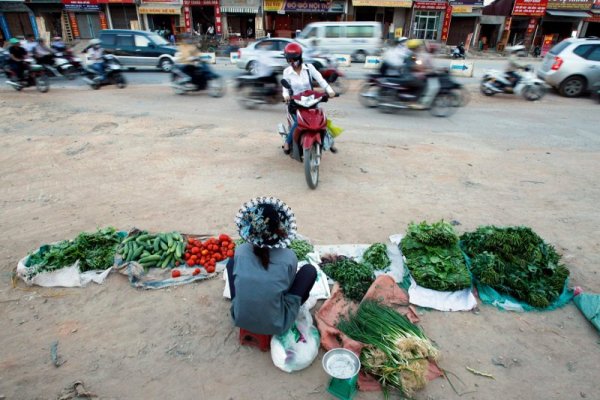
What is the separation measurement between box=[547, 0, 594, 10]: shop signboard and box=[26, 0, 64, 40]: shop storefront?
116ft

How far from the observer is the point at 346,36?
18531 millimetres

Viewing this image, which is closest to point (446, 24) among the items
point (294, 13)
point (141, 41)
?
point (294, 13)

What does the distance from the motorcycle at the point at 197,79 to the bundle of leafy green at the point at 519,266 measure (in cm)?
922

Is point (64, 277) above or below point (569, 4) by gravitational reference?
below

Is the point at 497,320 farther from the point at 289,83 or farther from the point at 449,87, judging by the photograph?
the point at 449,87

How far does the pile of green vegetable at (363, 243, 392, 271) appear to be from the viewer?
3.55 meters

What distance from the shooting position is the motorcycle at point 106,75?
11570 millimetres

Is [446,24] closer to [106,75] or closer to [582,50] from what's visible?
[582,50]

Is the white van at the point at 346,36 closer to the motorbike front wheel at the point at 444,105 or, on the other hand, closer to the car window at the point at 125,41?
the car window at the point at 125,41

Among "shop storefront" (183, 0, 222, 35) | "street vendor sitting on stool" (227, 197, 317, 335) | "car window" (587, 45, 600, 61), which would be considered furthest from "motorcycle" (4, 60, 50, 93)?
"shop storefront" (183, 0, 222, 35)

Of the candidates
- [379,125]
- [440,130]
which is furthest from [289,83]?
[440,130]

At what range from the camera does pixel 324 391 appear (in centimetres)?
249

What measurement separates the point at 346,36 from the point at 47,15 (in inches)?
947

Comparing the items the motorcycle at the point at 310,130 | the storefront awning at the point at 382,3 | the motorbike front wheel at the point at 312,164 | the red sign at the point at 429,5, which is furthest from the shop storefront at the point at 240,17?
the motorbike front wheel at the point at 312,164
